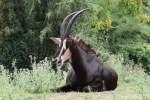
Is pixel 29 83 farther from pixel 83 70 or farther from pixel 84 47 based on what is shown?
pixel 84 47

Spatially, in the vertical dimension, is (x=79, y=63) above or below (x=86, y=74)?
above

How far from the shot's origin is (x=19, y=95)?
8.83 meters

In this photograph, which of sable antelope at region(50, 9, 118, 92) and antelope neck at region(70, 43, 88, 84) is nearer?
sable antelope at region(50, 9, 118, 92)

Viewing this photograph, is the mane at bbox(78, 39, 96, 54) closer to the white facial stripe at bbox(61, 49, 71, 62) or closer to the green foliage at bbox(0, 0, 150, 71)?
the white facial stripe at bbox(61, 49, 71, 62)

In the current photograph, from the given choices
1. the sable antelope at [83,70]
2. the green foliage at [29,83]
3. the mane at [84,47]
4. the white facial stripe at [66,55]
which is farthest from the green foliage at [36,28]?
the white facial stripe at [66,55]

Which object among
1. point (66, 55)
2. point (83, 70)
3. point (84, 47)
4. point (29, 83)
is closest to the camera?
point (66, 55)

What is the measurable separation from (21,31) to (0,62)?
62.4 inches

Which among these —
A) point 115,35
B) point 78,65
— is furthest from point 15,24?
point 78,65

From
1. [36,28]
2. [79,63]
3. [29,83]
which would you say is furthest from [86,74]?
[36,28]

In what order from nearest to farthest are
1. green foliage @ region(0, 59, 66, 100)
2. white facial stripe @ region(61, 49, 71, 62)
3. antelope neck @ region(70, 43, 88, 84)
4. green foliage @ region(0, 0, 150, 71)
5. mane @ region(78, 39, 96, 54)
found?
green foliage @ region(0, 59, 66, 100)
white facial stripe @ region(61, 49, 71, 62)
antelope neck @ region(70, 43, 88, 84)
mane @ region(78, 39, 96, 54)
green foliage @ region(0, 0, 150, 71)

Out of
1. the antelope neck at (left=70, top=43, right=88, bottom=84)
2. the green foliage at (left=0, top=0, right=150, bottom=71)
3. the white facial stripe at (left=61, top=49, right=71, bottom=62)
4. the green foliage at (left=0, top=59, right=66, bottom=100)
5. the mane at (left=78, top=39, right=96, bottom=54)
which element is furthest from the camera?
the green foliage at (left=0, top=0, right=150, bottom=71)

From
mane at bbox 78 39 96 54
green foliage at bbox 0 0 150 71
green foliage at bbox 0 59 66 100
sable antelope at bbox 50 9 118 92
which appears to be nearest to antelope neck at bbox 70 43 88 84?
sable antelope at bbox 50 9 118 92

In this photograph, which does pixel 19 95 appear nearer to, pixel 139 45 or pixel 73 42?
pixel 73 42

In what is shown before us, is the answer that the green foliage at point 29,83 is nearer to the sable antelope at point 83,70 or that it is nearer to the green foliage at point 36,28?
the sable antelope at point 83,70
